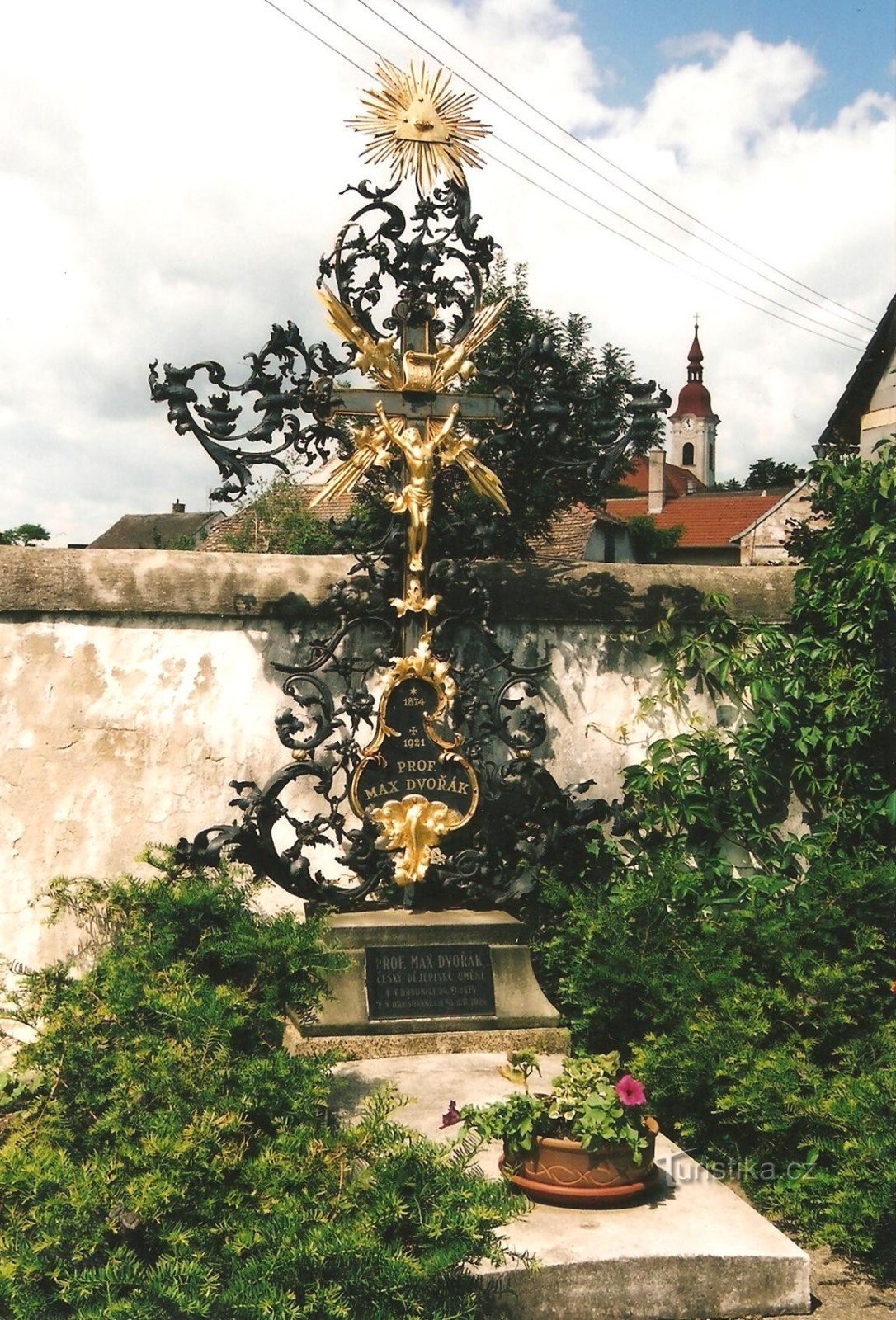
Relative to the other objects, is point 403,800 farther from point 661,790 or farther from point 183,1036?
point 183,1036

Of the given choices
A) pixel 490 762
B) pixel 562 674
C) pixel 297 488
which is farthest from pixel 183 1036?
pixel 297 488

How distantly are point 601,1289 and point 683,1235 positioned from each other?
14.5 inches

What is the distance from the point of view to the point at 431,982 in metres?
5.94

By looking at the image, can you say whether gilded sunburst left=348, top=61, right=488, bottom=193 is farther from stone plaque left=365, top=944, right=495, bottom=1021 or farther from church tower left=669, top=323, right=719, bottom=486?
church tower left=669, top=323, right=719, bottom=486

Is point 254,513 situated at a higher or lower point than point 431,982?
higher

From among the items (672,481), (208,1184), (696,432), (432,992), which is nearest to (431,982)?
(432,992)

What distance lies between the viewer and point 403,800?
627 centimetres

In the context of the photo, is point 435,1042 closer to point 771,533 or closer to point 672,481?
point 771,533

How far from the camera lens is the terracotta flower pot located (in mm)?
4223

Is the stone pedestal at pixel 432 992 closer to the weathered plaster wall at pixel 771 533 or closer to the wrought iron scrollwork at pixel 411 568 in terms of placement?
the wrought iron scrollwork at pixel 411 568

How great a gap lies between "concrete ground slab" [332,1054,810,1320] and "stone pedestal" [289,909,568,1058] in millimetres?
1285

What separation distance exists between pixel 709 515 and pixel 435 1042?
153ft

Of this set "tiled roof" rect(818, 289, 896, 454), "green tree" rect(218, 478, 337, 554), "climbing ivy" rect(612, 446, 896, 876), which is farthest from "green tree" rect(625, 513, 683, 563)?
"climbing ivy" rect(612, 446, 896, 876)

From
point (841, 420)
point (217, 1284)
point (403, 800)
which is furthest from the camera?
point (841, 420)
